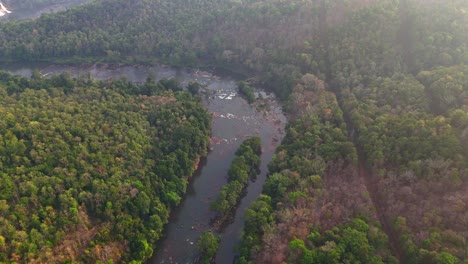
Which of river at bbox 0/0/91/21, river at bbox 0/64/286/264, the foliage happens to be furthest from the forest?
river at bbox 0/0/91/21

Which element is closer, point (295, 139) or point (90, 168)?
point (90, 168)

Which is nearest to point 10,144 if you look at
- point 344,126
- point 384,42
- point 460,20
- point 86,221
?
point 86,221

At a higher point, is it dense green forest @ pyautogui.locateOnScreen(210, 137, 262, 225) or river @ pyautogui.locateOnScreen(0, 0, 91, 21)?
river @ pyautogui.locateOnScreen(0, 0, 91, 21)

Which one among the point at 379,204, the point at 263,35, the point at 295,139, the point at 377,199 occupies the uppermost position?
the point at 263,35

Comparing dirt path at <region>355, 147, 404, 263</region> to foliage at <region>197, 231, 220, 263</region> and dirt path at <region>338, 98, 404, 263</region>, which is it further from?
foliage at <region>197, 231, 220, 263</region>

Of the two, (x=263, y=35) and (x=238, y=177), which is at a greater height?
(x=263, y=35)

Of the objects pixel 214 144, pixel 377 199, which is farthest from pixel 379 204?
pixel 214 144

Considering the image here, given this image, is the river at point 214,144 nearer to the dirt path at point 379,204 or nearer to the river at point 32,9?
the dirt path at point 379,204

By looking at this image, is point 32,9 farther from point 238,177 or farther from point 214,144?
point 238,177
